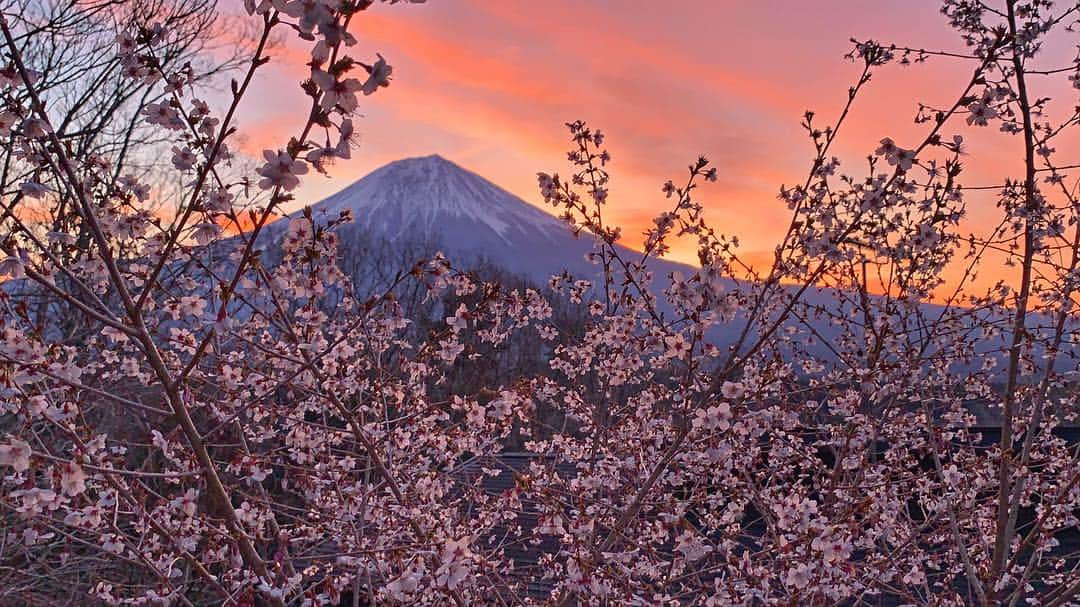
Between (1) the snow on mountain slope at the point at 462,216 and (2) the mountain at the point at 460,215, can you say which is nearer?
(1) the snow on mountain slope at the point at 462,216

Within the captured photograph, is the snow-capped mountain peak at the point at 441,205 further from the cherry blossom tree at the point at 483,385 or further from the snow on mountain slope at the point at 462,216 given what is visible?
the cherry blossom tree at the point at 483,385

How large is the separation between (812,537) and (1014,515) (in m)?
2.02

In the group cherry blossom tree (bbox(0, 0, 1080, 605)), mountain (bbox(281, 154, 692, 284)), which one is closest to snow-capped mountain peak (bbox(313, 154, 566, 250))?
mountain (bbox(281, 154, 692, 284))

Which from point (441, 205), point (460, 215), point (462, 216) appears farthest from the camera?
point (441, 205)

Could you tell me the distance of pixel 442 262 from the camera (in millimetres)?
3498

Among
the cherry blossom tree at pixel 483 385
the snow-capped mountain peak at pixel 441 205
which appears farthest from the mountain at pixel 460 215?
the cherry blossom tree at pixel 483 385

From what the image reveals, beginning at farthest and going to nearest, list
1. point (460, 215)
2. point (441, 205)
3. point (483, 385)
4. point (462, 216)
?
1. point (441, 205)
2. point (460, 215)
3. point (462, 216)
4. point (483, 385)

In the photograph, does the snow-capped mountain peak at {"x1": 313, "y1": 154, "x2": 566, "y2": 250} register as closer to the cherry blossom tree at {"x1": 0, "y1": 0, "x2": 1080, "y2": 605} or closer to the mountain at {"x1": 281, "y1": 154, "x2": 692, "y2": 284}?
the mountain at {"x1": 281, "y1": 154, "x2": 692, "y2": 284}

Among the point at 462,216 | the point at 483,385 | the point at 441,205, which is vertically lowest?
the point at 483,385

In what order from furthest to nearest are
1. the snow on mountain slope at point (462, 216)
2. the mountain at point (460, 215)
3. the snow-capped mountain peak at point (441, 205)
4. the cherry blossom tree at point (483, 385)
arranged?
the snow-capped mountain peak at point (441, 205) < the mountain at point (460, 215) < the snow on mountain slope at point (462, 216) < the cherry blossom tree at point (483, 385)

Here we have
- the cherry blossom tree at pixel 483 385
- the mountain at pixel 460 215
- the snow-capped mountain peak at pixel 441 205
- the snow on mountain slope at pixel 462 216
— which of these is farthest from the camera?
the snow-capped mountain peak at pixel 441 205

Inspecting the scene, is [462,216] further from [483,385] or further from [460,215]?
[483,385]

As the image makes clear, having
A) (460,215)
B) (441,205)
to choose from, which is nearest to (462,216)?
(460,215)

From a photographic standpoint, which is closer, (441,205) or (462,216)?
(462,216)
